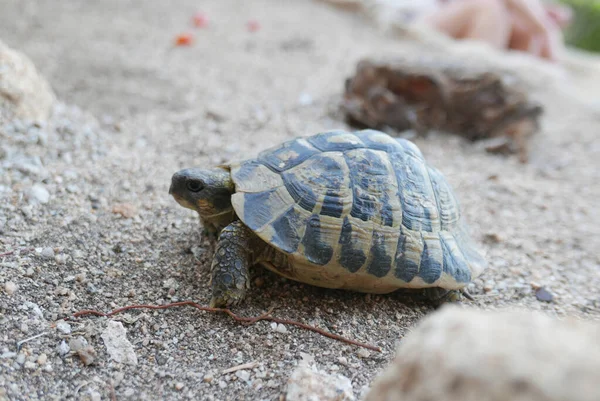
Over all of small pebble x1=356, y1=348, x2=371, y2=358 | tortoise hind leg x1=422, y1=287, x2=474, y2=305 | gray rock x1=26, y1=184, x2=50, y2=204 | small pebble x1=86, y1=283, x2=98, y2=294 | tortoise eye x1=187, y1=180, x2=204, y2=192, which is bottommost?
small pebble x1=86, y1=283, x2=98, y2=294

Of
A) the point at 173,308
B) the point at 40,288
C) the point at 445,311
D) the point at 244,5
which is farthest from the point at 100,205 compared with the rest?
the point at 244,5

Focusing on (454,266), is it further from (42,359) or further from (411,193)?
(42,359)

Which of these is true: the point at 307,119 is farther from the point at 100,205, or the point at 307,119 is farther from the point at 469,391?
the point at 469,391

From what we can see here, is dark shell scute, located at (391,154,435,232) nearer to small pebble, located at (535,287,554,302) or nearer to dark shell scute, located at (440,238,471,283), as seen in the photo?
dark shell scute, located at (440,238,471,283)

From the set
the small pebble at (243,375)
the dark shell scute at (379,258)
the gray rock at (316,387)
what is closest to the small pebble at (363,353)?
the gray rock at (316,387)

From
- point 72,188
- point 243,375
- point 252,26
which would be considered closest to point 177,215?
point 72,188

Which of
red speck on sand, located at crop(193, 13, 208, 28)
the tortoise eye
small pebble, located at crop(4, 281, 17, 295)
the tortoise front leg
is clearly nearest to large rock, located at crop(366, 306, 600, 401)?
the tortoise front leg
